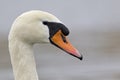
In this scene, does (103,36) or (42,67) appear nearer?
(42,67)

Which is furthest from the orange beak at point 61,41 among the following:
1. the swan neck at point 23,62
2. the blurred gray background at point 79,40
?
the blurred gray background at point 79,40

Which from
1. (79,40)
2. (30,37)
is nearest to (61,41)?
(30,37)

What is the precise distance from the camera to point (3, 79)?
10766mm

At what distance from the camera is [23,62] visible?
6.05 m

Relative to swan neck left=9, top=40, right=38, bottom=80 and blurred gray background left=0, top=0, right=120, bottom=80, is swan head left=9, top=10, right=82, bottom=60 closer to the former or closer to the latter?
swan neck left=9, top=40, right=38, bottom=80

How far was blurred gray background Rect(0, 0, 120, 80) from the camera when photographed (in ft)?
36.7

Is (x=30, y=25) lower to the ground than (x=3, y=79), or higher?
lower

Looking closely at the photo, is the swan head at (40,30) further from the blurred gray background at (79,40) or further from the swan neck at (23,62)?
the blurred gray background at (79,40)

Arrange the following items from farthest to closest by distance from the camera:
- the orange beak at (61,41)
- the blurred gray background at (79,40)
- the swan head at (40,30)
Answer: the blurred gray background at (79,40)
the orange beak at (61,41)
the swan head at (40,30)

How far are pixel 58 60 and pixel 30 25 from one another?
602cm

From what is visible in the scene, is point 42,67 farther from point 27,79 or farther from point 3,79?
point 27,79

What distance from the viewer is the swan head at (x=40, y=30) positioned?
594 cm

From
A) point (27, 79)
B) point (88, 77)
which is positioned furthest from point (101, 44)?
point (27, 79)

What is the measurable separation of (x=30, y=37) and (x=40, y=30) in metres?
0.09
